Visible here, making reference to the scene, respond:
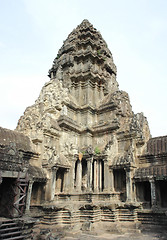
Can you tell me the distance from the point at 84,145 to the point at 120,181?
4531mm

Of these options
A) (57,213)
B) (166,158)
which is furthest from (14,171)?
(166,158)

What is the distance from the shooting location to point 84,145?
17516 mm

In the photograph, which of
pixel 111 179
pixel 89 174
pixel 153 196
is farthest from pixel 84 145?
pixel 153 196

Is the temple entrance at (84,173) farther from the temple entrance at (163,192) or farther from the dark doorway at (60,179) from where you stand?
the temple entrance at (163,192)

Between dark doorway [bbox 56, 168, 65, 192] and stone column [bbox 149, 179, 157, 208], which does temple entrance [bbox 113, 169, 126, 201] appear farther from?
dark doorway [bbox 56, 168, 65, 192]

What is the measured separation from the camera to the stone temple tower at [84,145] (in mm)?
13234

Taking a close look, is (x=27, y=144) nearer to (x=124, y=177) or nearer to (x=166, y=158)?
(x=124, y=177)

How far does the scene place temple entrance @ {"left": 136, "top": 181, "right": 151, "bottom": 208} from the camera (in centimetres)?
1347

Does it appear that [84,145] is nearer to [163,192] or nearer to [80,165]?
[80,165]

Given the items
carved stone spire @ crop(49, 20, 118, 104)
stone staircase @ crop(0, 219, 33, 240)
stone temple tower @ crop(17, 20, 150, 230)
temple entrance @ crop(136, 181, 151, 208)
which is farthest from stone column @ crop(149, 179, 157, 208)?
carved stone spire @ crop(49, 20, 118, 104)

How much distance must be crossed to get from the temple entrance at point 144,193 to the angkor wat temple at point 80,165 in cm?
7

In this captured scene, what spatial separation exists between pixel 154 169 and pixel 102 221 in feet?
16.3

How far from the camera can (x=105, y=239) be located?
1010 centimetres

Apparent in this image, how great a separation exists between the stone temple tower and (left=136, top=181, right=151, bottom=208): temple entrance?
421 mm
